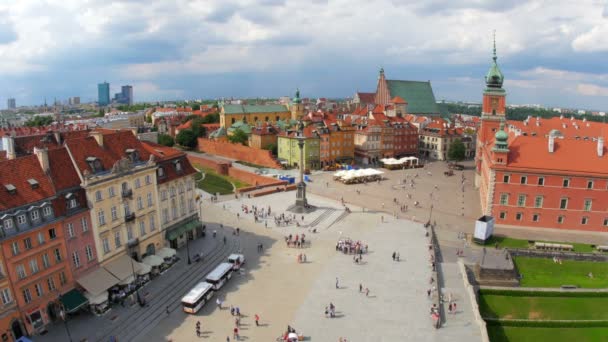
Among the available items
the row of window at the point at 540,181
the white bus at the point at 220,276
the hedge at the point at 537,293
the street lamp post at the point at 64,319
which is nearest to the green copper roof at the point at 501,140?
the row of window at the point at 540,181

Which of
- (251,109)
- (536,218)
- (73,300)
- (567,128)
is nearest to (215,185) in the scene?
(73,300)

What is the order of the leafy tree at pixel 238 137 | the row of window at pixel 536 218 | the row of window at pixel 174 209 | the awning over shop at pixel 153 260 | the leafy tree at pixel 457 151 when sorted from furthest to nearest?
1. the leafy tree at pixel 238 137
2. the leafy tree at pixel 457 151
3. the row of window at pixel 536 218
4. the row of window at pixel 174 209
5. the awning over shop at pixel 153 260

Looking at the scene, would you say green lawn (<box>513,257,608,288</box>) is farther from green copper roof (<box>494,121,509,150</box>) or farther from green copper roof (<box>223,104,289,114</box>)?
green copper roof (<box>223,104,289,114</box>)

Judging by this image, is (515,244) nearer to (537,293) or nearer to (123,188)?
(537,293)

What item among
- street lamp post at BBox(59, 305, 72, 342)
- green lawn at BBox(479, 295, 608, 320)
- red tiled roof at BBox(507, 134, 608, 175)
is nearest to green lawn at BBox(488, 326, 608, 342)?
green lawn at BBox(479, 295, 608, 320)

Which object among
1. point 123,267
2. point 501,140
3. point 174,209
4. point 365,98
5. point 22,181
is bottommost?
point 123,267

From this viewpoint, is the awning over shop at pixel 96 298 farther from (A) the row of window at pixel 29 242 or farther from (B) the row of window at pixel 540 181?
(B) the row of window at pixel 540 181

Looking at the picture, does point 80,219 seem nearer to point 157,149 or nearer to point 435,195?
point 157,149

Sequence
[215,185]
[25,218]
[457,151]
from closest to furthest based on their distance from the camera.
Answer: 1. [25,218]
2. [215,185]
3. [457,151]
